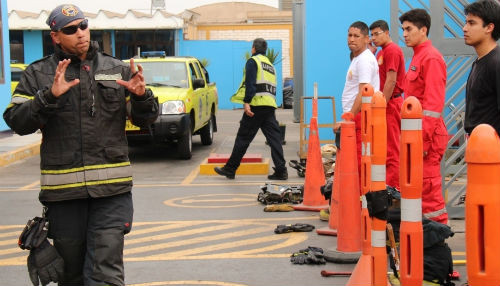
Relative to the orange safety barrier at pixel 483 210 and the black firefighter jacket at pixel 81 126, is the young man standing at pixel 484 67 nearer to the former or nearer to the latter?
the orange safety barrier at pixel 483 210

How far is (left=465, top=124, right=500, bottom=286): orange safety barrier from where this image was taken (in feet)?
10.8

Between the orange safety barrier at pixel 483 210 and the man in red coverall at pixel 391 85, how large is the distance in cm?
427

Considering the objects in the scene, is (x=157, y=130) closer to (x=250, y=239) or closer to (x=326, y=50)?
(x=326, y=50)

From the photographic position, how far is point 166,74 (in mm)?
15516

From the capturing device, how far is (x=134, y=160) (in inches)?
593

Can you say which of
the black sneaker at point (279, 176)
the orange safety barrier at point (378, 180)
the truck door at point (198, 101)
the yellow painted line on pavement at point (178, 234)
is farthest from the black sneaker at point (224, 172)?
the orange safety barrier at point (378, 180)

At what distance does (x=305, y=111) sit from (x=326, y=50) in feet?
4.41

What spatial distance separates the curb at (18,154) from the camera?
14536 mm

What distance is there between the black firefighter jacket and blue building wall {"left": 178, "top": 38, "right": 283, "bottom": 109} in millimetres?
29602

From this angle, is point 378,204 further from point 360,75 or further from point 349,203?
point 360,75

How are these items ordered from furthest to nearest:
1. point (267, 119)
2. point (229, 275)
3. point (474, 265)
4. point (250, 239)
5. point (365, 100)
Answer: point (267, 119) < point (250, 239) < point (229, 275) < point (365, 100) < point (474, 265)

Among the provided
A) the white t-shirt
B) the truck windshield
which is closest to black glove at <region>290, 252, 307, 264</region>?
the white t-shirt

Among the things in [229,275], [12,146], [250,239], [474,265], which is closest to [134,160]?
[12,146]

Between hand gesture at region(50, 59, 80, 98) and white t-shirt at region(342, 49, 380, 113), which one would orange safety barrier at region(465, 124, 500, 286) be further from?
white t-shirt at region(342, 49, 380, 113)
